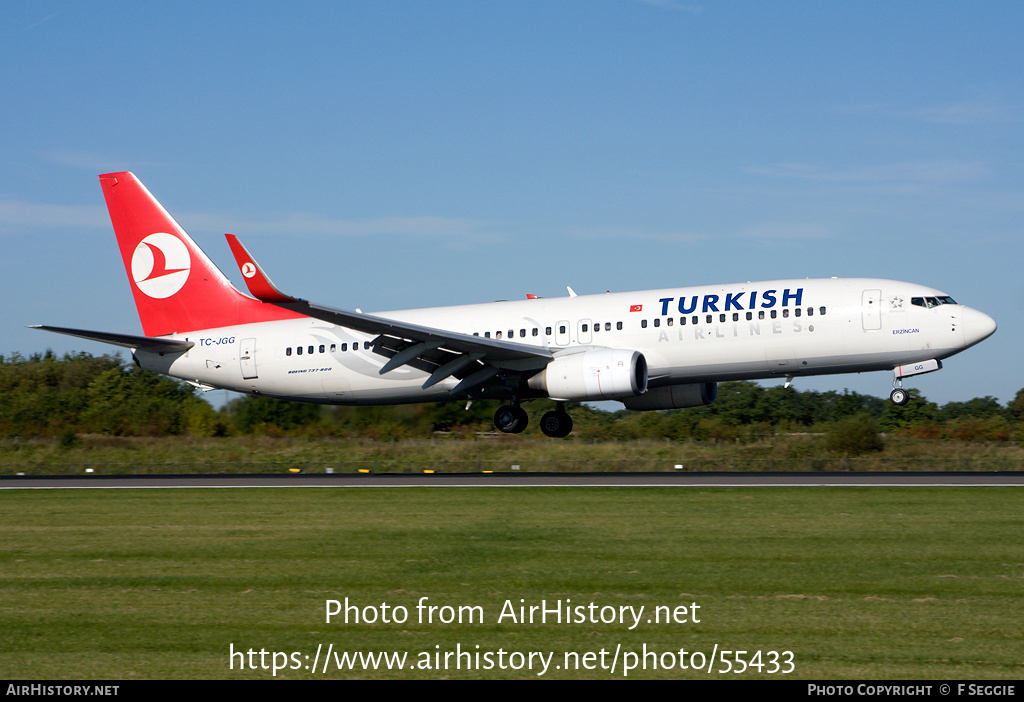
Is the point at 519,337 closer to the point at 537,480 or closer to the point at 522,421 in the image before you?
the point at 522,421

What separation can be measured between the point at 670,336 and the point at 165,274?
19.9 m

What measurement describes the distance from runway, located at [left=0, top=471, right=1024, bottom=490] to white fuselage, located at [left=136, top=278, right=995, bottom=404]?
3.30 meters

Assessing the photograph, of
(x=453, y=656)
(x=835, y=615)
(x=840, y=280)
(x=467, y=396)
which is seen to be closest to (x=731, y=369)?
(x=840, y=280)

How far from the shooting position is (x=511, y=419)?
34.7 metres

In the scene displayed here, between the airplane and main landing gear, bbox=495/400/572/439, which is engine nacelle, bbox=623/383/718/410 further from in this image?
main landing gear, bbox=495/400/572/439

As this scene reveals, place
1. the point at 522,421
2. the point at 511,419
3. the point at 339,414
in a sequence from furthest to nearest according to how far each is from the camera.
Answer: the point at 339,414
the point at 522,421
the point at 511,419

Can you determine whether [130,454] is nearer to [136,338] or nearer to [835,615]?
[136,338]

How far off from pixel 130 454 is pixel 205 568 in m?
31.4

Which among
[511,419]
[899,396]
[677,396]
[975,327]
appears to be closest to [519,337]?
[511,419]

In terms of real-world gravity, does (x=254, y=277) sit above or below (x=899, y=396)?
above

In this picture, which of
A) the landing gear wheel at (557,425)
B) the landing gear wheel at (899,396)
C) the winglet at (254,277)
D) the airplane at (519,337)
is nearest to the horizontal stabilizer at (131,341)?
the airplane at (519,337)

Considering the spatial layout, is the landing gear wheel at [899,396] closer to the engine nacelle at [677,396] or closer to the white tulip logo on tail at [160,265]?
the engine nacelle at [677,396]

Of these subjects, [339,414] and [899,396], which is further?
[339,414]

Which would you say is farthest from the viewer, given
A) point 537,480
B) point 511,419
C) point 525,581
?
point 511,419
